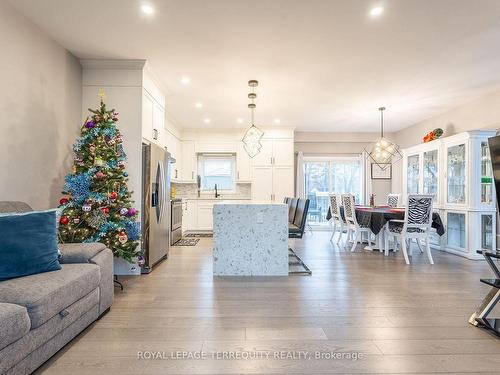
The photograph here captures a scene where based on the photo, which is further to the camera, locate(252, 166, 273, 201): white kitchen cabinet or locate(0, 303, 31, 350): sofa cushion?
locate(252, 166, 273, 201): white kitchen cabinet

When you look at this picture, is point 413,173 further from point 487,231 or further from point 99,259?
point 99,259

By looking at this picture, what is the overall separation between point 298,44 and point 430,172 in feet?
13.1

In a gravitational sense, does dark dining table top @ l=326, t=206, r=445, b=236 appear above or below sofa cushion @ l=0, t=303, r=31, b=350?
above

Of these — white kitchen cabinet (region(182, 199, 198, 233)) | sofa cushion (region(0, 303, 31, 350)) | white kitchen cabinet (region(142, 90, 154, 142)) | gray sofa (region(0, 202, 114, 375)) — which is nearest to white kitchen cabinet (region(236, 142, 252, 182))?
white kitchen cabinet (region(182, 199, 198, 233))

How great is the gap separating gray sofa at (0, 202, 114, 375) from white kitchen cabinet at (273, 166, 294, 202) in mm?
4905

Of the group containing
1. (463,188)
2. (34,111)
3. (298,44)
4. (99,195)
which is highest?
(298,44)

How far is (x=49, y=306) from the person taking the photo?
1.58 metres

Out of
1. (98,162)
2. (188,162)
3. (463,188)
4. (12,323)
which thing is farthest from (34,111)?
(463,188)

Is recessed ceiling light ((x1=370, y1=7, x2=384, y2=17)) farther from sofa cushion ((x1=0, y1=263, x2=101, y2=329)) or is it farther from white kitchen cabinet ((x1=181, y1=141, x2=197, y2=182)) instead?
white kitchen cabinet ((x1=181, y1=141, x2=197, y2=182))

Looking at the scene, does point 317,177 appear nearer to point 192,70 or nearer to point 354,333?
point 192,70

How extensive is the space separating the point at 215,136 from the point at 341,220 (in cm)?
365

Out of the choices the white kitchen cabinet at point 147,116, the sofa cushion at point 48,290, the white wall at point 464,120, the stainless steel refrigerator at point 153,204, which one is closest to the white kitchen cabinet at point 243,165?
the stainless steel refrigerator at point 153,204

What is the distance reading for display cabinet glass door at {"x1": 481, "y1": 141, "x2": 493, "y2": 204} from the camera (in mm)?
4426

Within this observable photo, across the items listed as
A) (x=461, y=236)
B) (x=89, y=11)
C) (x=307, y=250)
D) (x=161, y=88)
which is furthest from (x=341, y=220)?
(x=89, y=11)
